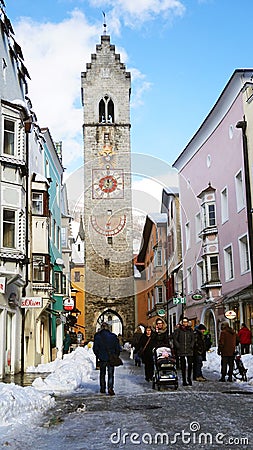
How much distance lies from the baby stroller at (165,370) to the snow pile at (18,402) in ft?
11.6

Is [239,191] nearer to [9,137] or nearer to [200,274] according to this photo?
[200,274]

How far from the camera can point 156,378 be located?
49.8 ft

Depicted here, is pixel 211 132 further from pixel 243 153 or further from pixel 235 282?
pixel 235 282

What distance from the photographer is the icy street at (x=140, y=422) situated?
7676 mm

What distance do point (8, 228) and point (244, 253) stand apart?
13.0 m

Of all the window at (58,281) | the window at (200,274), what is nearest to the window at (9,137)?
the window at (58,281)

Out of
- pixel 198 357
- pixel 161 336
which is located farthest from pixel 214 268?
pixel 161 336

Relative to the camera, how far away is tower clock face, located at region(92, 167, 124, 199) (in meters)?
57.3

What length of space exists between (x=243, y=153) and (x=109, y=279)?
35.5 m

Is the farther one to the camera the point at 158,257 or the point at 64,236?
the point at 158,257

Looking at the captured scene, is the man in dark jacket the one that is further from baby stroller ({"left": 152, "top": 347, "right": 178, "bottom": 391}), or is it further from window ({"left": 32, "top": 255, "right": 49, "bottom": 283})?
window ({"left": 32, "top": 255, "right": 49, "bottom": 283})

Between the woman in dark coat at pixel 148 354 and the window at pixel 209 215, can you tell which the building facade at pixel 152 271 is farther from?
the woman in dark coat at pixel 148 354

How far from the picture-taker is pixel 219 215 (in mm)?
35188

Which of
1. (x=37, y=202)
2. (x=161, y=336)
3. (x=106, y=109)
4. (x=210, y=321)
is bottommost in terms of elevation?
(x=161, y=336)
